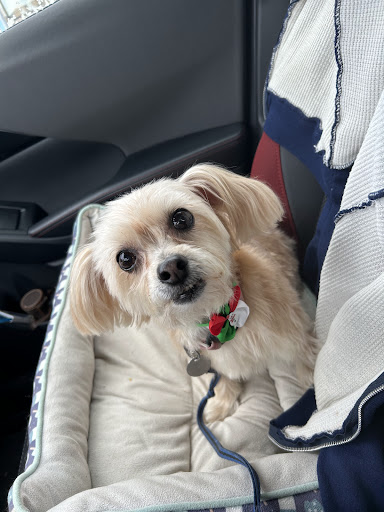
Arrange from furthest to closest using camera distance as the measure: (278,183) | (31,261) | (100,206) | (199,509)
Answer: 1. (31,261)
2. (100,206)
3. (278,183)
4. (199,509)

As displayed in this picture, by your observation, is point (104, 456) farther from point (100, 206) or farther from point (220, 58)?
point (220, 58)

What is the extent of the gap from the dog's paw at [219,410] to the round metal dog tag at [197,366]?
0.24m

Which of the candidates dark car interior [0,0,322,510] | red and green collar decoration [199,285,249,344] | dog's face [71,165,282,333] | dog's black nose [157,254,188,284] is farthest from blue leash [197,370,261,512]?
dark car interior [0,0,322,510]

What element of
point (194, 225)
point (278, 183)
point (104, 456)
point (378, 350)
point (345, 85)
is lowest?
point (104, 456)

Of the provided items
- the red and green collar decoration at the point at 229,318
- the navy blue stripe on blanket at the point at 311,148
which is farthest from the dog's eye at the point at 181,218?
the navy blue stripe on blanket at the point at 311,148

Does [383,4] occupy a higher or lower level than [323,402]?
higher

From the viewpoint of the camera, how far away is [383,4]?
2.90 feet

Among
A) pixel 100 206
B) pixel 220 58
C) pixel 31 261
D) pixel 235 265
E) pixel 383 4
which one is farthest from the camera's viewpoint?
pixel 31 261

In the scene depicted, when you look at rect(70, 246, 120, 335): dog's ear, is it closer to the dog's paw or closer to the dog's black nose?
the dog's black nose

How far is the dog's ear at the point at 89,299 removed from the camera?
4.30 feet

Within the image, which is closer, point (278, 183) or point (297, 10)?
point (297, 10)

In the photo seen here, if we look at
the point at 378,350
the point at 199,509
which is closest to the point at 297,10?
the point at 378,350

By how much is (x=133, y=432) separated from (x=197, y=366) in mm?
384

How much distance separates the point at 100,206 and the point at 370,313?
1.47 m
